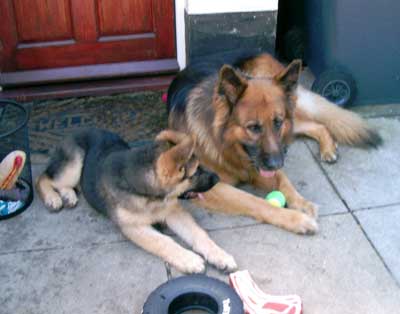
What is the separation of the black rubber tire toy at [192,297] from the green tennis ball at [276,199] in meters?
0.99

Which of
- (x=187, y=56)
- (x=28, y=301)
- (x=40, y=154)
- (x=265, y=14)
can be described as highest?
(x=265, y=14)

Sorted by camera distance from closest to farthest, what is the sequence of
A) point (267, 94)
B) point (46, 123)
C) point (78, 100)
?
point (267, 94) → point (46, 123) → point (78, 100)

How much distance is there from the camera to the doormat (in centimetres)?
489

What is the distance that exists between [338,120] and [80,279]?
8.58 ft

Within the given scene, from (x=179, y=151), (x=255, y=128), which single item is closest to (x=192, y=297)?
(x=179, y=151)

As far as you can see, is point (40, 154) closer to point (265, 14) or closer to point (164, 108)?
point (164, 108)

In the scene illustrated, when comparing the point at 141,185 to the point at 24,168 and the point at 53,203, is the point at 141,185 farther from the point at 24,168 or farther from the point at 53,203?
the point at 24,168

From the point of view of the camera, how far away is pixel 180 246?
11.7ft

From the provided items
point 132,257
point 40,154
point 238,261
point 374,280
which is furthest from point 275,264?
point 40,154

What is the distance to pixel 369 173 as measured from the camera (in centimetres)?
441

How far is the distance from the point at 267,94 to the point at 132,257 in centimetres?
141

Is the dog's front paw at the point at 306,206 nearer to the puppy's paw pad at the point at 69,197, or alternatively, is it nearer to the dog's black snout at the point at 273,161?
the dog's black snout at the point at 273,161

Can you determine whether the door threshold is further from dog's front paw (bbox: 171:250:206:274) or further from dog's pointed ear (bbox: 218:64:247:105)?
dog's front paw (bbox: 171:250:206:274)

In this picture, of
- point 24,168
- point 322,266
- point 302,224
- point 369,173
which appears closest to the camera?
point 322,266
